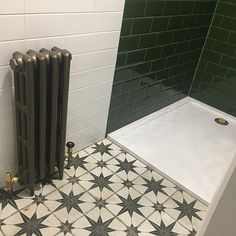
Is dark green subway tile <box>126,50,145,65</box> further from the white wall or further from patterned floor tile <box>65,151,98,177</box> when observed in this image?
patterned floor tile <box>65,151,98,177</box>

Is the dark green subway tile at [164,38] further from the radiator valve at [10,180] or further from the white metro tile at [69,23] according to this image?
the radiator valve at [10,180]

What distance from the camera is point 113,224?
1.36 m

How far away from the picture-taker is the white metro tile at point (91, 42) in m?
1.37

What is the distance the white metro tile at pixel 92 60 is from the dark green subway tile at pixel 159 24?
0.39 m

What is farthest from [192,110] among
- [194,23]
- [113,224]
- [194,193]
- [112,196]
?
[113,224]

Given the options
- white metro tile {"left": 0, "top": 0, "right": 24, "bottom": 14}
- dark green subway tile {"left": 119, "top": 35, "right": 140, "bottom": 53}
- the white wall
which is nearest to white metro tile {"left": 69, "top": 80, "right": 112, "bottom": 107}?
the white wall

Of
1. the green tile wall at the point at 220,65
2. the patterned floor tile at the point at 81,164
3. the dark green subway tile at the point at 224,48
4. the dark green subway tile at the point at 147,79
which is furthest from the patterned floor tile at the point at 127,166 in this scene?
the dark green subway tile at the point at 224,48

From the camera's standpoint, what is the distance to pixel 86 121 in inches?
68.8

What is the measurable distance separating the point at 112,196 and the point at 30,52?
876 mm

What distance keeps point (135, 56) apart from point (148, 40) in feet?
0.49

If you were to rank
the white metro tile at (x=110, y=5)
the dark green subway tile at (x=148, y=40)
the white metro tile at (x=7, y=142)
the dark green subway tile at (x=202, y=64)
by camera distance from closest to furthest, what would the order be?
1. the white metro tile at (x=7, y=142)
2. the white metro tile at (x=110, y=5)
3. the dark green subway tile at (x=148, y=40)
4. the dark green subway tile at (x=202, y=64)

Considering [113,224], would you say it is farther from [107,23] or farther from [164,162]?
[107,23]

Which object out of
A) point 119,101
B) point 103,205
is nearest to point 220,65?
point 119,101

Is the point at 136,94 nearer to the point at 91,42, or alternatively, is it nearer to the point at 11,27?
the point at 91,42
